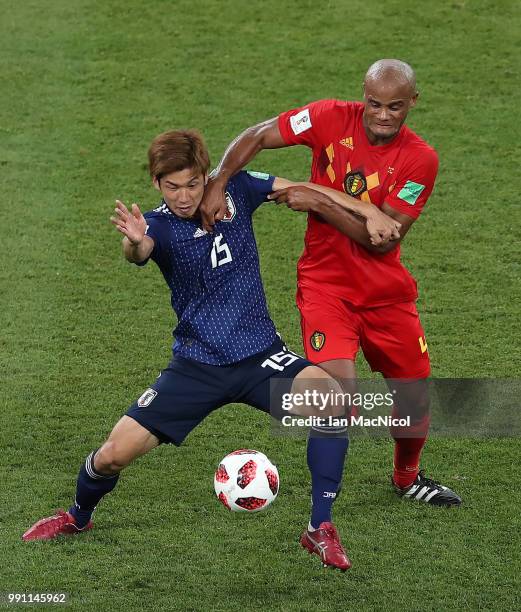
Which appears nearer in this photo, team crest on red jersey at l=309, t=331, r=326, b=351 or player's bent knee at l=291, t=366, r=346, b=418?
player's bent knee at l=291, t=366, r=346, b=418

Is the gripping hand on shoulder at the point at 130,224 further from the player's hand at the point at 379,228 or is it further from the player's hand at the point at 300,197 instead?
the player's hand at the point at 379,228

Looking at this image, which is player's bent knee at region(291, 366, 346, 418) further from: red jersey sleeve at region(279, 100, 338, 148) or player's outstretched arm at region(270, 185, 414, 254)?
red jersey sleeve at region(279, 100, 338, 148)

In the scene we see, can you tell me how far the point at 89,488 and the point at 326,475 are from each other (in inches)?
48.2

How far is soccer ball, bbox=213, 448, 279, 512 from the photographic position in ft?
21.5

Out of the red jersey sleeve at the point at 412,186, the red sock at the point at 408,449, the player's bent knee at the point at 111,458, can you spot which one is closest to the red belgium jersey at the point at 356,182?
the red jersey sleeve at the point at 412,186

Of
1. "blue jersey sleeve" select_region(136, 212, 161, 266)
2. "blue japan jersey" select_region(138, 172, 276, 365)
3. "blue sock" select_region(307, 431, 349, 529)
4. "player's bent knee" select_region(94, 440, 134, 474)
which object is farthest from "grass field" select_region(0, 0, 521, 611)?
"blue jersey sleeve" select_region(136, 212, 161, 266)

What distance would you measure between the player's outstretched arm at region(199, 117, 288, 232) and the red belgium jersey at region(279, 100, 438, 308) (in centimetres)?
9

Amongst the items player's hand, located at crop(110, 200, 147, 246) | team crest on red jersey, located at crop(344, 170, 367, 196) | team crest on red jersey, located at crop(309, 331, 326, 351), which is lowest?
team crest on red jersey, located at crop(309, 331, 326, 351)

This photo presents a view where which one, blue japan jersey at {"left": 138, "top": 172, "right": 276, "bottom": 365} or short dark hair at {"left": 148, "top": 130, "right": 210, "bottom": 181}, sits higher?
short dark hair at {"left": 148, "top": 130, "right": 210, "bottom": 181}

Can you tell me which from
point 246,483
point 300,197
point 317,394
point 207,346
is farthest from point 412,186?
point 246,483

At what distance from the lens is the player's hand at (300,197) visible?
6.88 metres

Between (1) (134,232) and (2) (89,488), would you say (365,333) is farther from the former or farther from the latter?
(2) (89,488)

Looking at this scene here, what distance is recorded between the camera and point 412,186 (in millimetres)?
7004
